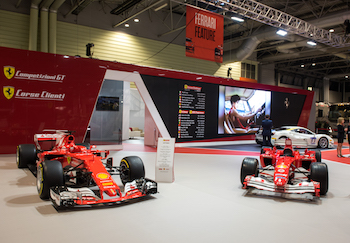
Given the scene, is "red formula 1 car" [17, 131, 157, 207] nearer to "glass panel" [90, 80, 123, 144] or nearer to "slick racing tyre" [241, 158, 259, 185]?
"slick racing tyre" [241, 158, 259, 185]

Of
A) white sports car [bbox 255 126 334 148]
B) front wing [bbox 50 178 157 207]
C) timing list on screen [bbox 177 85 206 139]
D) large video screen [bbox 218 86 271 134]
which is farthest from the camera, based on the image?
large video screen [bbox 218 86 271 134]

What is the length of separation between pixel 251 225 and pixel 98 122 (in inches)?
363

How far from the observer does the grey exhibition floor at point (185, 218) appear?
3.29 meters

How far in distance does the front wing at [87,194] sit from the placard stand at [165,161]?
127 centimetres

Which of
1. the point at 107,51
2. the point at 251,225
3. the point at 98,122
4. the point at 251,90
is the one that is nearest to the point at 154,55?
the point at 107,51

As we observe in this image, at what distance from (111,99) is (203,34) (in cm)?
457

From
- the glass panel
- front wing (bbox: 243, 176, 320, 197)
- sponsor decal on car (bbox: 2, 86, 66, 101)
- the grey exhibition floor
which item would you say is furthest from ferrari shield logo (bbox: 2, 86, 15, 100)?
front wing (bbox: 243, 176, 320, 197)

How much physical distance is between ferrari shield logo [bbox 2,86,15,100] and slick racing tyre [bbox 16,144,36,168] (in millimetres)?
3035

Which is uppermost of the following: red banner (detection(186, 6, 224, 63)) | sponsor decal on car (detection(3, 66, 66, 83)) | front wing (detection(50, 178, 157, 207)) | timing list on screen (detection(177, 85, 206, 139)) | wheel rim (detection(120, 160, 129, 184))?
red banner (detection(186, 6, 224, 63))

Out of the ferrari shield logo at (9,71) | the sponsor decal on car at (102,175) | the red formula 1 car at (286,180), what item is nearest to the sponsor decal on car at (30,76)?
the ferrari shield logo at (9,71)

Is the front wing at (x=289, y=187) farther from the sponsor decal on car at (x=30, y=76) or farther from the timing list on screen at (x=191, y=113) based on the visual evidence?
the timing list on screen at (x=191, y=113)

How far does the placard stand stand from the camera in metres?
6.03

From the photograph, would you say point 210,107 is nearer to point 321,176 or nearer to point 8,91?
point 8,91

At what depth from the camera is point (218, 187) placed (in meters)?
5.71
